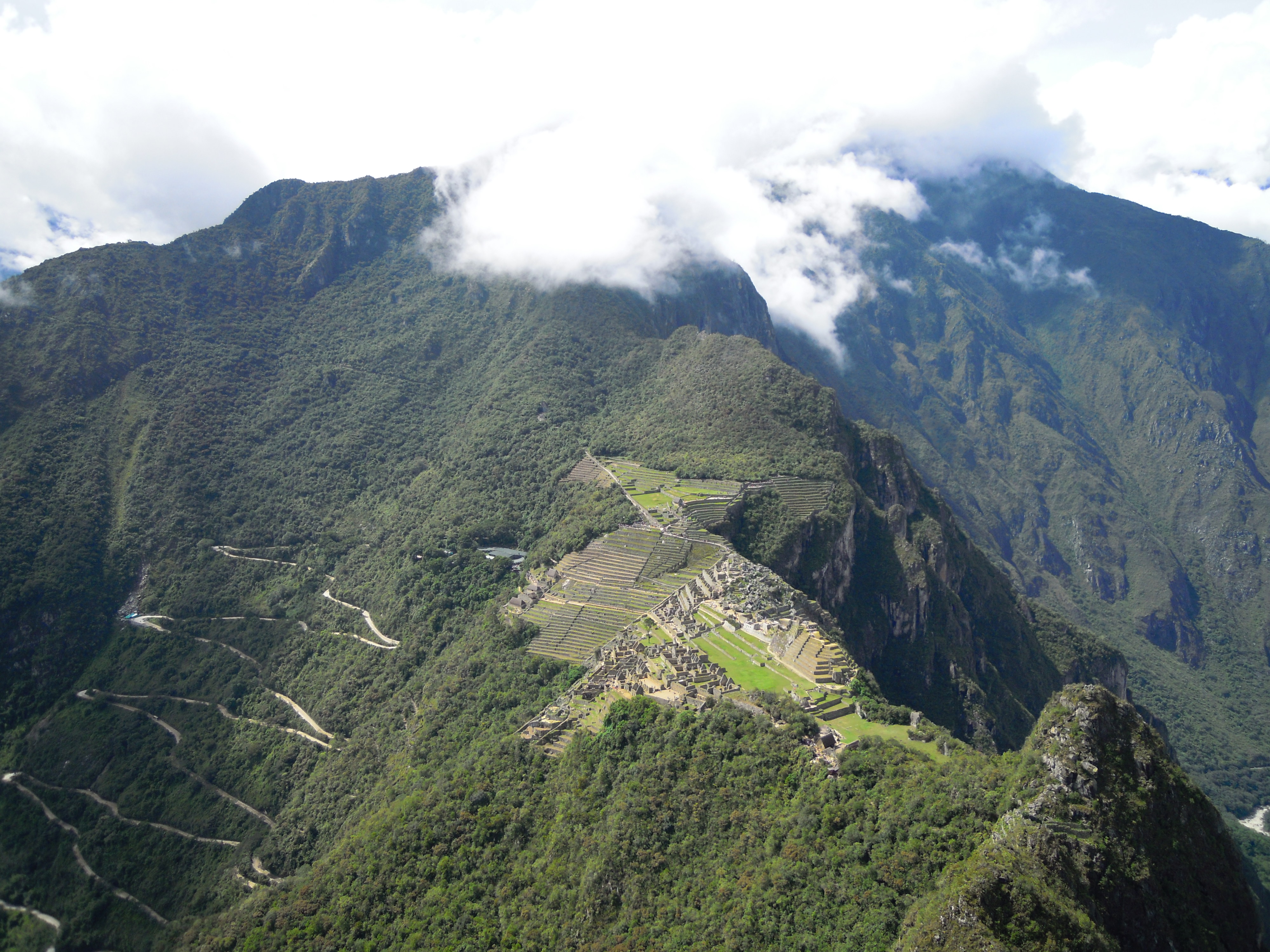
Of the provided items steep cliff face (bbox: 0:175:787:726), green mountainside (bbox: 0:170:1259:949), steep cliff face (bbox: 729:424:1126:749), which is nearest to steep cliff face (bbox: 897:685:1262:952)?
green mountainside (bbox: 0:170:1259:949)

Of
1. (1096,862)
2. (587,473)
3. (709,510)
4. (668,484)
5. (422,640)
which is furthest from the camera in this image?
(587,473)

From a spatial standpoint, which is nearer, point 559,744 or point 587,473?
point 559,744

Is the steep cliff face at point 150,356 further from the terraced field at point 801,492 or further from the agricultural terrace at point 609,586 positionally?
the agricultural terrace at point 609,586

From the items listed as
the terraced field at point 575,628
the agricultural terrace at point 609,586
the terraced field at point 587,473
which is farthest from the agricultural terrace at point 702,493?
the terraced field at point 575,628

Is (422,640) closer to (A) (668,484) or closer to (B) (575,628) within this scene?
(B) (575,628)

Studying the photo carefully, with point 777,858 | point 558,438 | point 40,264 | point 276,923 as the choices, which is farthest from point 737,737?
point 40,264

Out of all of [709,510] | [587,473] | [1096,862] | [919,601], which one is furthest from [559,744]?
[919,601]

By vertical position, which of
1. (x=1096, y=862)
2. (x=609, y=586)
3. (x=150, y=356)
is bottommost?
(x=609, y=586)
